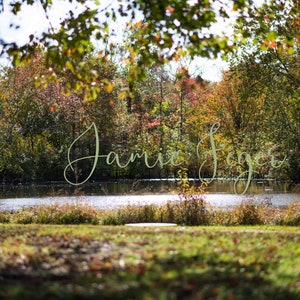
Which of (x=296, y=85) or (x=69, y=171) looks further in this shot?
(x=69, y=171)

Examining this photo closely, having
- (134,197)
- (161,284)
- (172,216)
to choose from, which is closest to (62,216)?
(172,216)

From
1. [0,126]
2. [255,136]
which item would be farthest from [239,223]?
[0,126]

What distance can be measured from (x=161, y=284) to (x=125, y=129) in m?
36.6

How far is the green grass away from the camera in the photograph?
5621 mm

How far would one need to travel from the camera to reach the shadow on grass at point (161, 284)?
17.9 feet

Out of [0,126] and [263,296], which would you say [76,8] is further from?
[0,126]

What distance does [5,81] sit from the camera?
38.5 m

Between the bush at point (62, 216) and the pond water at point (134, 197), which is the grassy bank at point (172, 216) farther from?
the pond water at point (134, 197)

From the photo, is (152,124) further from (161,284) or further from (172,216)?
(161,284)

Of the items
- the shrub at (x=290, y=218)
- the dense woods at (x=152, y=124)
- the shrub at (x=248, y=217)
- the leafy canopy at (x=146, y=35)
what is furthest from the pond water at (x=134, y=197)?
the leafy canopy at (x=146, y=35)

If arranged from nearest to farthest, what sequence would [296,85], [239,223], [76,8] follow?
1. [76,8]
2. [239,223]
3. [296,85]

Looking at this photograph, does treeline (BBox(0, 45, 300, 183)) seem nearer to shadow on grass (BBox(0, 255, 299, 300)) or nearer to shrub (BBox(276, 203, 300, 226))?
shrub (BBox(276, 203, 300, 226))

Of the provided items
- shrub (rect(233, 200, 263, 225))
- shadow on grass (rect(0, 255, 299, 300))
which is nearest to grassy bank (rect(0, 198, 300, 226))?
shrub (rect(233, 200, 263, 225))

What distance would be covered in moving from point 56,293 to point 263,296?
6.22 feet
